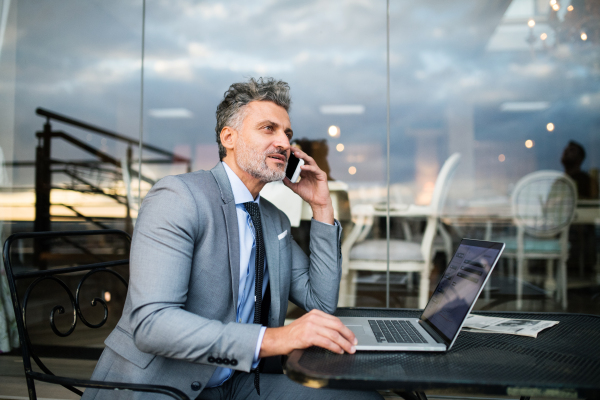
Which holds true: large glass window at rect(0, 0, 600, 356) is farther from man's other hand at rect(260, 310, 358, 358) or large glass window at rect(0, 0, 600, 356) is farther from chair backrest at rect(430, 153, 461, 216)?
man's other hand at rect(260, 310, 358, 358)

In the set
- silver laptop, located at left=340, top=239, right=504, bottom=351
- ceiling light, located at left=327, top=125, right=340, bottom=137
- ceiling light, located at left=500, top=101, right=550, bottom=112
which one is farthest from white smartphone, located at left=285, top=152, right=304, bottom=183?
ceiling light, located at left=500, top=101, right=550, bottom=112

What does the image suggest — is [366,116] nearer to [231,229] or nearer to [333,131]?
[333,131]

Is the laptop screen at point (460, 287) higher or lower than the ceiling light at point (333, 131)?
lower

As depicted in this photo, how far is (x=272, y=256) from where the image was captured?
1.19 meters

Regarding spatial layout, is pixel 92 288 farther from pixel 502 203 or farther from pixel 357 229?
pixel 502 203

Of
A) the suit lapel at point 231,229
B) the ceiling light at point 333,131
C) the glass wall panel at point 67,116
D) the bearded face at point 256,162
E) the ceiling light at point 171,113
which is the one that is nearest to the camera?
the suit lapel at point 231,229

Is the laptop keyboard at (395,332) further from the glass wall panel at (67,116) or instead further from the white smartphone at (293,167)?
the glass wall panel at (67,116)

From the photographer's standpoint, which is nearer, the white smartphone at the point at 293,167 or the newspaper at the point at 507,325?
the newspaper at the point at 507,325

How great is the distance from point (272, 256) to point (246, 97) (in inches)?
21.7

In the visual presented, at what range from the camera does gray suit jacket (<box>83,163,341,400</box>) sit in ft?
2.63

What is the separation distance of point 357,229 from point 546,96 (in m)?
2.41

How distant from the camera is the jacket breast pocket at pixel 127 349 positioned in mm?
929

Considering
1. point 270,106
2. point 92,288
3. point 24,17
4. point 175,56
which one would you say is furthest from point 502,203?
point 24,17

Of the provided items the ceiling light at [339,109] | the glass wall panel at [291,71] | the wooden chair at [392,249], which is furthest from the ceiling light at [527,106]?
the ceiling light at [339,109]
